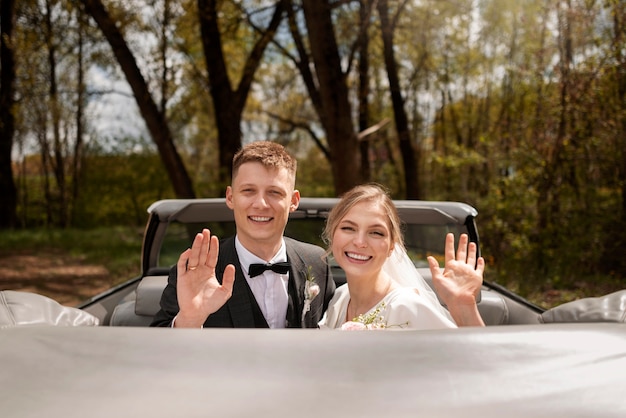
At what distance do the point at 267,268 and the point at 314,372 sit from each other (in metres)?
1.07

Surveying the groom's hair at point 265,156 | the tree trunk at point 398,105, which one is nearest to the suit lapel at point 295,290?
the groom's hair at point 265,156

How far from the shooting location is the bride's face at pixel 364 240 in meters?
2.10

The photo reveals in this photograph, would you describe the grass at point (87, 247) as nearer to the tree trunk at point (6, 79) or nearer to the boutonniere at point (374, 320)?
the tree trunk at point (6, 79)

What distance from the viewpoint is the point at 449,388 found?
1.19 m

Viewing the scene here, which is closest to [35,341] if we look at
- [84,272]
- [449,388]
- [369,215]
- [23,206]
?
[449,388]

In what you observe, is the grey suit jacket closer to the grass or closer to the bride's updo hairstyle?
the bride's updo hairstyle

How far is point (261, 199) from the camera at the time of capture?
2.18 meters

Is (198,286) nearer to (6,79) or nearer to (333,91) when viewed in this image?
(333,91)

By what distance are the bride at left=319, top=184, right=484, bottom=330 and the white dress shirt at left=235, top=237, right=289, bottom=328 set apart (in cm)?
17

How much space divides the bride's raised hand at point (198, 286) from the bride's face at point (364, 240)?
47 cm

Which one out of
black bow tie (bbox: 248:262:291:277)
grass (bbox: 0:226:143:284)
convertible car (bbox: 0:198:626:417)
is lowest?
grass (bbox: 0:226:143:284)

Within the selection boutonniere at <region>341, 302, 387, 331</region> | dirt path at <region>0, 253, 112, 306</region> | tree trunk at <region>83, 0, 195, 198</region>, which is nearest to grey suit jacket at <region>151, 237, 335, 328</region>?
boutonniere at <region>341, 302, 387, 331</region>

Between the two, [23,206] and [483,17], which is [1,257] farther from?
[483,17]

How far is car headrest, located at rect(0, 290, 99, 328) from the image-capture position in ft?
5.17
